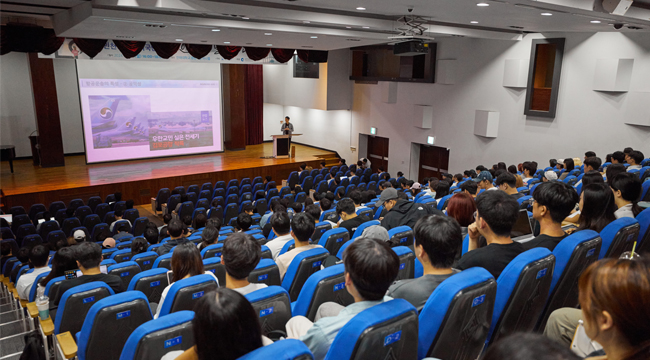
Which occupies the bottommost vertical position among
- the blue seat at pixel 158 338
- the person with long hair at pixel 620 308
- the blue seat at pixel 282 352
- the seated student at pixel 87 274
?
the seated student at pixel 87 274

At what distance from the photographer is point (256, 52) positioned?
13586 mm

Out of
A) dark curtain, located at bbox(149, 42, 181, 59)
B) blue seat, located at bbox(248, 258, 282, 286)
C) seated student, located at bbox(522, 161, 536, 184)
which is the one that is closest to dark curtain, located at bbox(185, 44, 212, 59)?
dark curtain, located at bbox(149, 42, 181, 59)

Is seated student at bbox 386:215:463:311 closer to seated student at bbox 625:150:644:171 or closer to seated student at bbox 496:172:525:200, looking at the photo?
seated student at bbox 496:172:525:200

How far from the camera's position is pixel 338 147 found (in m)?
18.0

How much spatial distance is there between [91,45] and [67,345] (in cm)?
1043

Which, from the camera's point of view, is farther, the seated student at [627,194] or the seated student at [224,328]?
the seated student at [627,194]

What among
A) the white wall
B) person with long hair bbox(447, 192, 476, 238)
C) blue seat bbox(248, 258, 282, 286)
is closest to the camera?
blue seat bbox(248, 258, 282, 286)

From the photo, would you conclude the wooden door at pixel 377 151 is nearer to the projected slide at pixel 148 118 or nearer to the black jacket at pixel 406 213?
the projected slide at pixel 148 118

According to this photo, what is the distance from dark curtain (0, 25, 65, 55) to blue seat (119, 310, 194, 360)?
35.3ft

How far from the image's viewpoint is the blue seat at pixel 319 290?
2.38m

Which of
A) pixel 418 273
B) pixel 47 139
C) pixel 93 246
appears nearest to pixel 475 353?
pixel 418 273

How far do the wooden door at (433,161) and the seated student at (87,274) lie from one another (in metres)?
12.1

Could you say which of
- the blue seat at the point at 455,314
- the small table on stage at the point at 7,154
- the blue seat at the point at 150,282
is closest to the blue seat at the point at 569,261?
the blue seat at the point at 455,314

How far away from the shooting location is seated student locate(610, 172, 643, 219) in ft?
11.7
